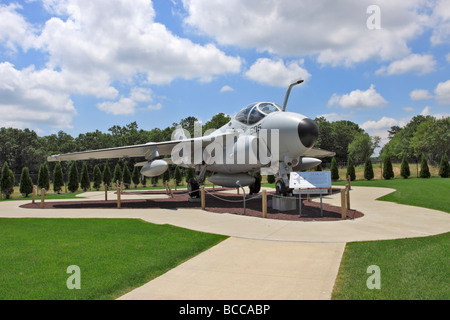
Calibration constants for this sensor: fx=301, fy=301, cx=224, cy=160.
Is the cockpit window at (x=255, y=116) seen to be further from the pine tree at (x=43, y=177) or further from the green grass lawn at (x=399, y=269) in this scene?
the pine tree at (x=43, y=177)

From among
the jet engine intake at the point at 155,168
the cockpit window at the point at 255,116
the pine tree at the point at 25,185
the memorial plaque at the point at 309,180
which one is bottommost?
the pine tree at the point at 25,185

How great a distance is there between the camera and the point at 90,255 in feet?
17.6

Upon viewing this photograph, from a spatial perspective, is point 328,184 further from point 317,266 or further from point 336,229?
point 317,266

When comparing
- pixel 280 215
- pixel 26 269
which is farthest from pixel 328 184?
pixel 26 269

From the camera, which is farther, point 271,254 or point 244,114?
point 244,114

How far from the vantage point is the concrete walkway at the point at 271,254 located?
3.78m

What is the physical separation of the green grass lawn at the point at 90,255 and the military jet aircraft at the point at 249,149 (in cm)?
477

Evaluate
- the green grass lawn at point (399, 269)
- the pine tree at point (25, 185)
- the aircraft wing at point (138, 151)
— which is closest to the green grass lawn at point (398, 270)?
the green grass lawn at point (399, 269)

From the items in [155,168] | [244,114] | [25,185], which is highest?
[244,114]

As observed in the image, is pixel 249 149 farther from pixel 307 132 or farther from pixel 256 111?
pixel 307 132

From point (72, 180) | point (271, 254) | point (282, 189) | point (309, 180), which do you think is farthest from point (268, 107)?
point (72, 180)

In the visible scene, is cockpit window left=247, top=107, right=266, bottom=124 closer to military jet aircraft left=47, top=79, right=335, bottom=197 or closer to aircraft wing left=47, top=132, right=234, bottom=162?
military jet aircraft left=47, top=79, right=335, bottom=197

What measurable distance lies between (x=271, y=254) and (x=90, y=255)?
324 centimetres

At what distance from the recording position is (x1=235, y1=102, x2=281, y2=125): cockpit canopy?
11.6 m
